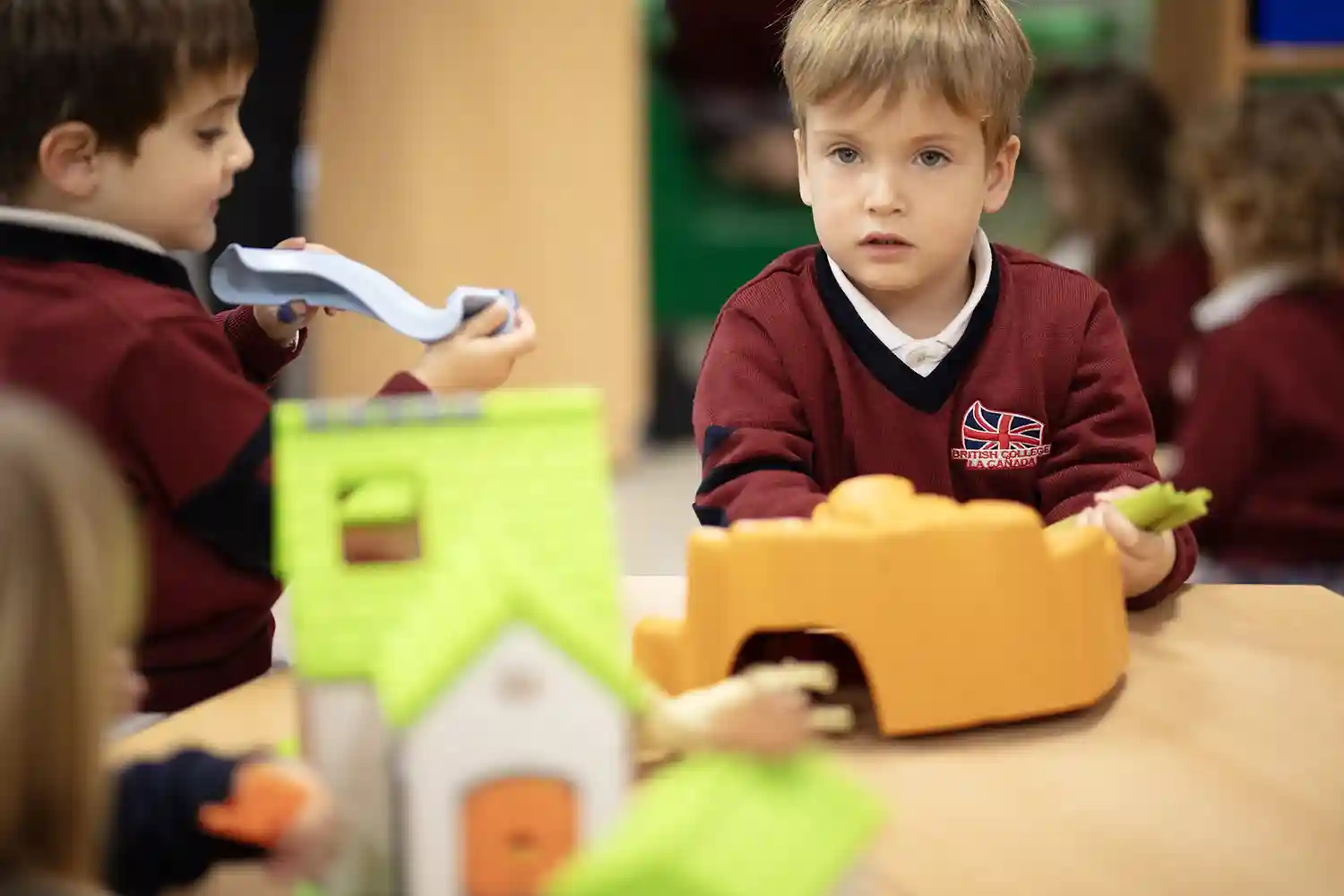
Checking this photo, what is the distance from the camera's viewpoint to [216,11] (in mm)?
933

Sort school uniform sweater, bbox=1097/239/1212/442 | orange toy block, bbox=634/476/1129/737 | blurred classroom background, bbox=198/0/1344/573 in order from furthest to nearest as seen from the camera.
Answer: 1. blurred classroom background, bbox=198/0/1344/573
2. school uniform sweater, bbox=1097/239/1212/442
3. orange toy block, bbox=634/476/1129/737

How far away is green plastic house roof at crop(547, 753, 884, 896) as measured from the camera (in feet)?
1.42

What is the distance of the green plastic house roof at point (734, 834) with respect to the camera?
0.43m

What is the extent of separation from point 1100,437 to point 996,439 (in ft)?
0.22

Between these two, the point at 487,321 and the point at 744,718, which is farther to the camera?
→ the point at 487,321

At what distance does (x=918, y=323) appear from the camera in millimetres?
1041

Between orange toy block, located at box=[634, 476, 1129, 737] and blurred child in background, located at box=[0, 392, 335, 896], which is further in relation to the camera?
orange toy block, located at box=[634, 476, 1129, 737]

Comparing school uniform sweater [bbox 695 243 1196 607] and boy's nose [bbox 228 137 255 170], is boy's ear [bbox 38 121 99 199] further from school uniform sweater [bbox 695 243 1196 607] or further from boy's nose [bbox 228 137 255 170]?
school uniform sweater [bbox 695 243 1196 607]

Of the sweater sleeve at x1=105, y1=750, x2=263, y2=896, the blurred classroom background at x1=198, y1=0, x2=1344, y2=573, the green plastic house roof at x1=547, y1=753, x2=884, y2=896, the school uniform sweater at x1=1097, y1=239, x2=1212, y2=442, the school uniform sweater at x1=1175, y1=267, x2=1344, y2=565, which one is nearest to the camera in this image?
the green plastic house roof at x1=547, y1=753, x2=884, y2=896

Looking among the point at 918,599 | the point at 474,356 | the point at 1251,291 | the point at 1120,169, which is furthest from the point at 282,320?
the point at 1120,169

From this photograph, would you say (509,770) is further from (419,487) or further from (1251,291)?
(1251,291)

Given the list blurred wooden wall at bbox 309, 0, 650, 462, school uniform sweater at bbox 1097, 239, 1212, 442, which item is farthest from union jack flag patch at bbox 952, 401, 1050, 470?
blurred wooden wall at bbox 309, 0, 650, 462

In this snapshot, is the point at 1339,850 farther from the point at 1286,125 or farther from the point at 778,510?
the point at 1286,125

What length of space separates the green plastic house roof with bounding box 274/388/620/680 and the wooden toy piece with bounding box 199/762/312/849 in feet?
0.19
